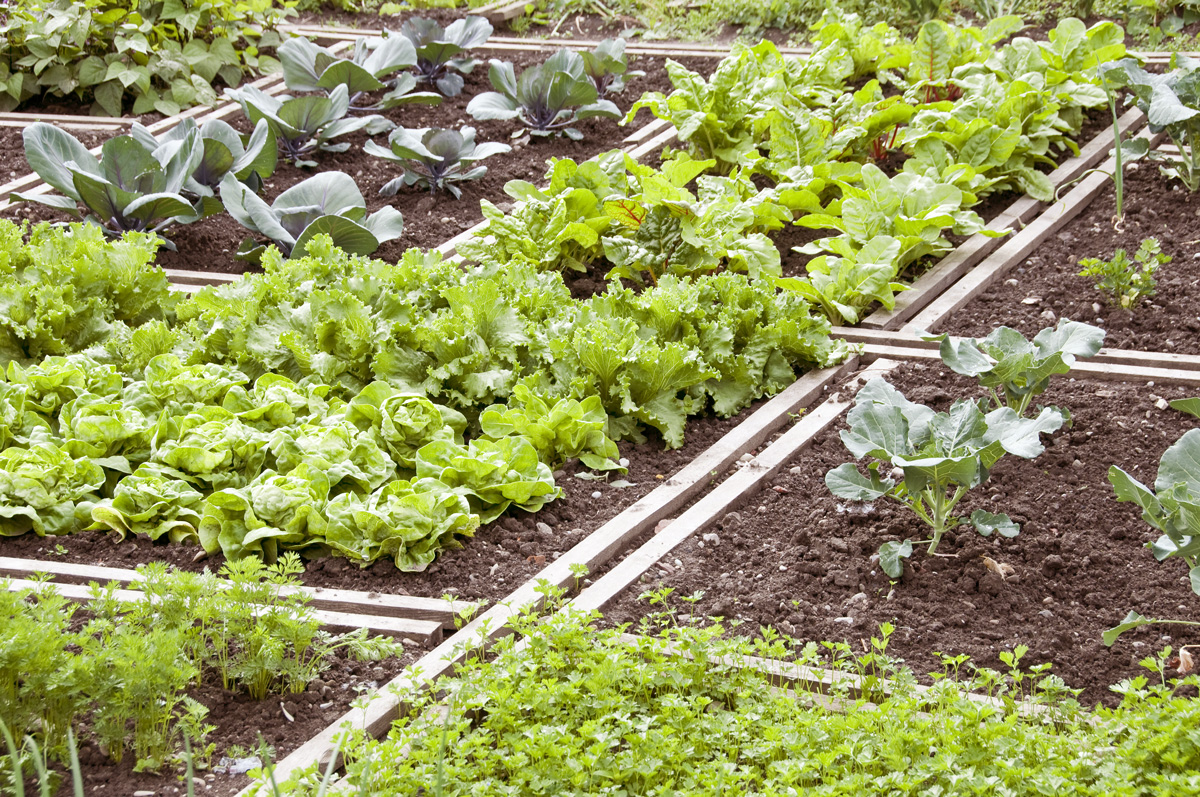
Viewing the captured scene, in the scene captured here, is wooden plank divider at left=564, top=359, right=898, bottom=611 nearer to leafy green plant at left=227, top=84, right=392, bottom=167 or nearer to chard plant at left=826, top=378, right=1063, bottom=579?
chard plant at left=826, top=378, right=1063, bottom=579

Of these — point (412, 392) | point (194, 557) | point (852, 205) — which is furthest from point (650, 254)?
point (194, 557)

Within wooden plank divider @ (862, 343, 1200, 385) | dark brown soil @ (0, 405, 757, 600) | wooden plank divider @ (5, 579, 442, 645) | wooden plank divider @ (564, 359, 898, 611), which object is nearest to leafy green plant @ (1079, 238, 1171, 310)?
wooden plank divider @ (862, 343, 1200, 385)

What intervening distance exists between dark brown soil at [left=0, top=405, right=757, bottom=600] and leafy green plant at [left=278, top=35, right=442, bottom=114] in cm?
369

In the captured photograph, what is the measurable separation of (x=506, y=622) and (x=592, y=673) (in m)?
0.31

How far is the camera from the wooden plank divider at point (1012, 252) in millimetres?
4246

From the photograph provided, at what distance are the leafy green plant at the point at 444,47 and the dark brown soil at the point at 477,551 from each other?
4.37m

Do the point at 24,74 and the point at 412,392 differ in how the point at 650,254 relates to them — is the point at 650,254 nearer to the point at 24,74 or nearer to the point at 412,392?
the point at 412,392

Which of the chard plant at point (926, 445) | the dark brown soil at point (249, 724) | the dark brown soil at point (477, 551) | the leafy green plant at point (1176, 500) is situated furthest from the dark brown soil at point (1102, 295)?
the dark brown soil at point (249, 724)

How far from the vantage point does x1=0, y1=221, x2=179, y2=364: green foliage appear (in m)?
3.88

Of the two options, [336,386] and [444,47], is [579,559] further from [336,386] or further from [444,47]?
Result: [444,47]

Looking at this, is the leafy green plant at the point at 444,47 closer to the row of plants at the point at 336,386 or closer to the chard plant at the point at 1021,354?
the row of plants at the point at 336,386

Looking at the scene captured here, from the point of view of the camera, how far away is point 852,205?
438cm

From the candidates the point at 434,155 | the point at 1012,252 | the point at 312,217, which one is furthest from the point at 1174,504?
the point at 434,155

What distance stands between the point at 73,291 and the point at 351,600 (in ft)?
6.38
